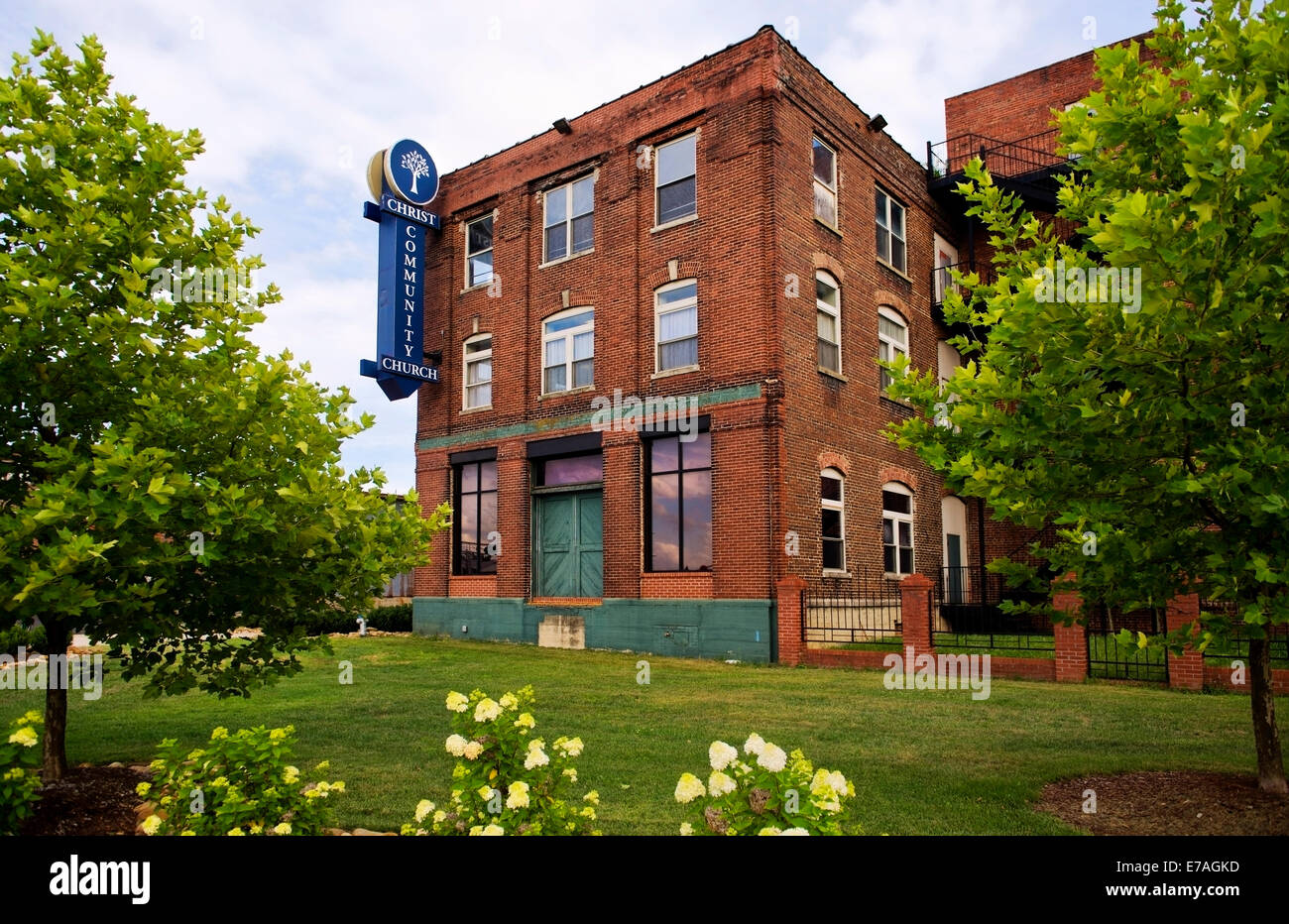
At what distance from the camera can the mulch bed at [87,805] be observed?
602cm

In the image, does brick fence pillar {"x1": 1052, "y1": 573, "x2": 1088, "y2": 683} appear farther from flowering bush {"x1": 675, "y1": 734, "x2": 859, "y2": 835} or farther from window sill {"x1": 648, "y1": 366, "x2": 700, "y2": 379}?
flowering bush {"x1": 675, "y1": 734, "x2": 859, "y2": 835}

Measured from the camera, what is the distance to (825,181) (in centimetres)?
2064

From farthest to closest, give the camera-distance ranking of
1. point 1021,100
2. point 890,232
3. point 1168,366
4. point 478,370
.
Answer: point 1021,100, point 478,370, point 890,232, point 1168,366

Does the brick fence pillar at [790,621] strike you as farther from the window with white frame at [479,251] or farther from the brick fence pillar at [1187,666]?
the window with white frame at [479,251]

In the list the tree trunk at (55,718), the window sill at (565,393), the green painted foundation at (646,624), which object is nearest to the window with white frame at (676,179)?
the window sill at (565,393)

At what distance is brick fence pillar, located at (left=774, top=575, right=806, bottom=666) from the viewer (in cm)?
1652

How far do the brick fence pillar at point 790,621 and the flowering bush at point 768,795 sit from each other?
1294cm

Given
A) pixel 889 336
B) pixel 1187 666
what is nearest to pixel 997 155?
pixel 889 336

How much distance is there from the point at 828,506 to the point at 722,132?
8.40 metres

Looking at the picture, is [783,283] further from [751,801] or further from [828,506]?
[751,801]

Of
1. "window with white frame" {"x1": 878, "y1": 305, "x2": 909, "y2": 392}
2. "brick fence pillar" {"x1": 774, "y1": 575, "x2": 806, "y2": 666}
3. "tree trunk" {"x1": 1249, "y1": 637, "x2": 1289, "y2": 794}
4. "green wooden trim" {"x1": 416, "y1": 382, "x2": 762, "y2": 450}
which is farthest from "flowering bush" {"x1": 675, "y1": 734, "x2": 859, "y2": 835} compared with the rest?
"window with white frame" {"x1": 878, "y1": 305, "x2": 909, "y2": 392}

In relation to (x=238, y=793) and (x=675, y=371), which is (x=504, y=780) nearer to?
(x=238, y=793)

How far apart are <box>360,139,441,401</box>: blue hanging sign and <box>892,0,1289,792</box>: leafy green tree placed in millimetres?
Answer: 18089

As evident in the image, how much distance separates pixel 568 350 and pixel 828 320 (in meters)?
6.22
